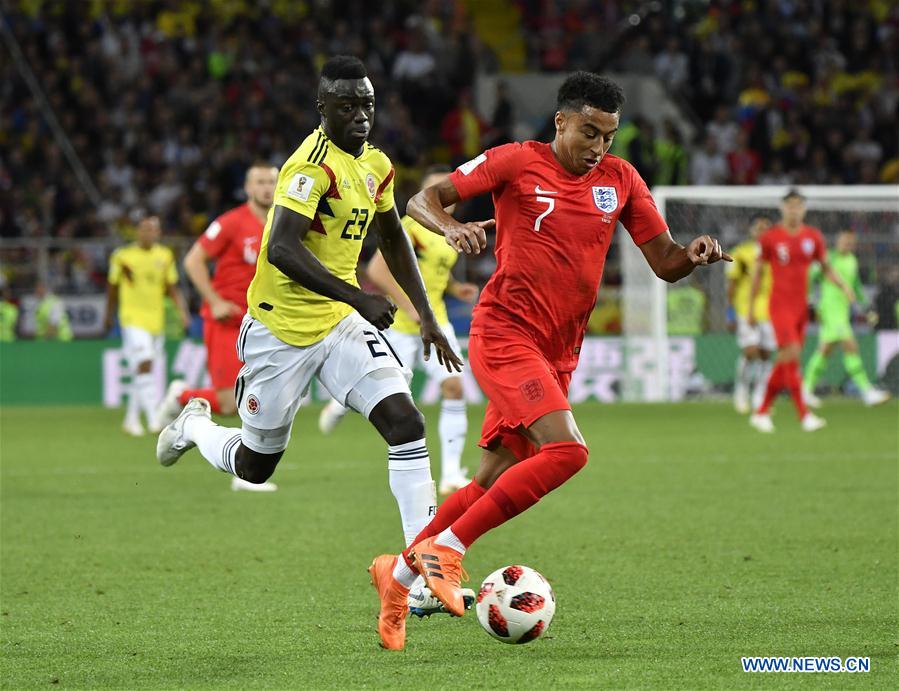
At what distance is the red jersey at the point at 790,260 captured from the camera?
16734mm

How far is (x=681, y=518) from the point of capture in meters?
9.98

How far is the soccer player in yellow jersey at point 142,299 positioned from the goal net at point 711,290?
7.40 metres

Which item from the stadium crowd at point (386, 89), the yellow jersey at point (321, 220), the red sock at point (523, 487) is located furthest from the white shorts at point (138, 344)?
the red sock at point (523, 487)

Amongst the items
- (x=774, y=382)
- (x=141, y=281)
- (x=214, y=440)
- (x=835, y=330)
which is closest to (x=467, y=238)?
(x=214, y=440)

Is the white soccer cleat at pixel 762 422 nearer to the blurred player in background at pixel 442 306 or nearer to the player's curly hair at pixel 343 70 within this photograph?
the blurred player in background at pixel 442 306

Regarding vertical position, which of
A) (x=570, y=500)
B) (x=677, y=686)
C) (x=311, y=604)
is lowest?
(x=570, y=500)

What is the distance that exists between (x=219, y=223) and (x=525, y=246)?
19.6 ft

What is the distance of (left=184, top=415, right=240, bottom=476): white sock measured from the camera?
7316 millimetres

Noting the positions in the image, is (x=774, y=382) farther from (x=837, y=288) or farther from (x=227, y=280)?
(x=227, y=280)

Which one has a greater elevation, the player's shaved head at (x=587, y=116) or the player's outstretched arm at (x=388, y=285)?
the player's shaved head at (x=587, y=116)

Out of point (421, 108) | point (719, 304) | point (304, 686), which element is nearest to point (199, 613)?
point (304, 686)

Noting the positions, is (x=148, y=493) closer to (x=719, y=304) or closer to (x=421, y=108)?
(x=719, y=304)

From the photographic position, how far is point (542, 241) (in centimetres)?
629

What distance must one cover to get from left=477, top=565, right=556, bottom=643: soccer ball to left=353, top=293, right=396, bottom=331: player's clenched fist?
113 cm
